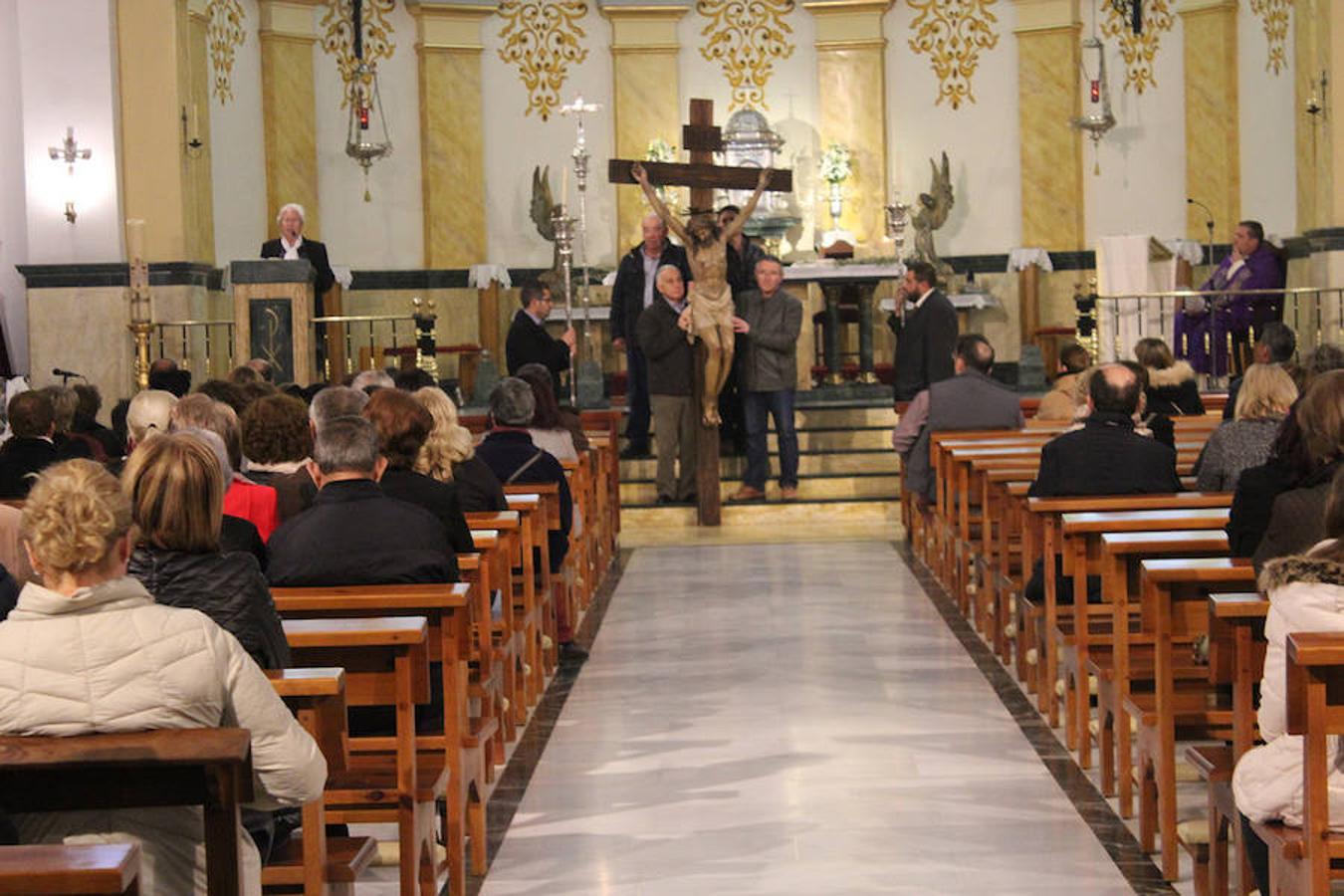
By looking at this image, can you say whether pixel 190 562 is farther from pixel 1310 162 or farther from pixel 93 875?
pixel 1310 162

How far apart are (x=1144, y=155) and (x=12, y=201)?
9.69 meters

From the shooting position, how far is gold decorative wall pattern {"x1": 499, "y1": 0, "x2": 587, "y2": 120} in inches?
751

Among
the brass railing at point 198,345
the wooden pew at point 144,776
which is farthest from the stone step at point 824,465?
the wooden pew at point 144,776

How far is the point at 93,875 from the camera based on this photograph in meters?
2.43

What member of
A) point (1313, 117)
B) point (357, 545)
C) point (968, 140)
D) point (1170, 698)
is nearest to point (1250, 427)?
point (1170, 698)

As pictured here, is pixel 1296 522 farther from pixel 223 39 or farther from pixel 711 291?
pixel 223 39

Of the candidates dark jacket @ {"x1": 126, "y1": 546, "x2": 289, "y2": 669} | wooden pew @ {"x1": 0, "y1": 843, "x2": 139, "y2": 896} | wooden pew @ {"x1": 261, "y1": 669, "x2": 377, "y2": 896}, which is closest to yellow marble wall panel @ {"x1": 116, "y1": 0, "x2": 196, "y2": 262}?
wooden pew @ {"x1": 261, "y1": 669, "x2": 377, "y2": 896}

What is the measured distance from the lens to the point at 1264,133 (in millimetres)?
17672

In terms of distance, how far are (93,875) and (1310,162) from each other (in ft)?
50.1

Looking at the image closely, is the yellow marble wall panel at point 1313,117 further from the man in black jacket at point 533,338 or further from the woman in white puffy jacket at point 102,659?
the woman in white puffy jacket at point 102,659

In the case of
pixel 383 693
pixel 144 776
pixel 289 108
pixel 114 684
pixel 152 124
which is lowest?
pixel 383 693

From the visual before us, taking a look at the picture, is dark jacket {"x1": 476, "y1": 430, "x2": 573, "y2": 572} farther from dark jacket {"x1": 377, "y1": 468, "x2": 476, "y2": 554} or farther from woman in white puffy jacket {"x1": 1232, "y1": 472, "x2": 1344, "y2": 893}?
woman in white puffy jacket {"x1": 1232, "y1": 472, "x2": 1344, "y2": 893}

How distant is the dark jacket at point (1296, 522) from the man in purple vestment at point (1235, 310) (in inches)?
415

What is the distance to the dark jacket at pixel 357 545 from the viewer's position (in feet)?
18.1
